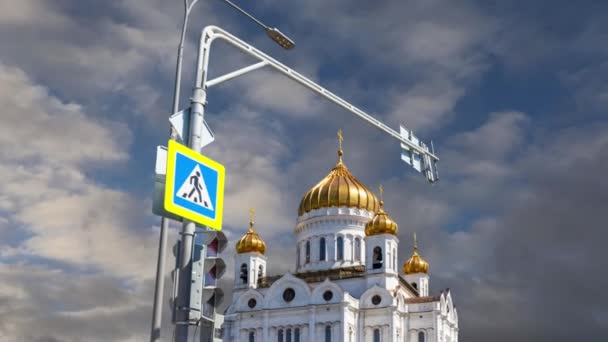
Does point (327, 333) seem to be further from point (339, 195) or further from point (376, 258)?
point (339, 195)

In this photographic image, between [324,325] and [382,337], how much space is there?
12.7 ft

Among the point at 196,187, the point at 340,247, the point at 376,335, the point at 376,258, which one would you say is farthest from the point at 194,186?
the point at 340,247

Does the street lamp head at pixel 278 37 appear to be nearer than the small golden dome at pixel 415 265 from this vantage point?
Yes

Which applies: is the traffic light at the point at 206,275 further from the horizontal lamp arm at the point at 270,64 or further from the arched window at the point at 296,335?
the arched window at the point at 296,335

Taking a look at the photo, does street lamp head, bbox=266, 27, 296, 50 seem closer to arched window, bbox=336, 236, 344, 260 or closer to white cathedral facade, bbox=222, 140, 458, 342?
white cathedral facade, bbox=222, 140, 458, 342

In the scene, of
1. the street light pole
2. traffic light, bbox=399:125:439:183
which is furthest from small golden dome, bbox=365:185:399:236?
the street light pole

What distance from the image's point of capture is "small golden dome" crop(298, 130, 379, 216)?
57.5 m

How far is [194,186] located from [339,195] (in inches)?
1831

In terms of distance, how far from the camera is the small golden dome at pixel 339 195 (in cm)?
5753

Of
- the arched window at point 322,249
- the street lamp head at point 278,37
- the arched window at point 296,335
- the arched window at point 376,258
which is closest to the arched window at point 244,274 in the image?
the arched window at point 322,249

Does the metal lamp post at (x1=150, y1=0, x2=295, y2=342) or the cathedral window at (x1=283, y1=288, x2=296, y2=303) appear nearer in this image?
the metal lamp post at (x1=150, y1=0, x2=295, y2=342)

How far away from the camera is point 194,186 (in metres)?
11.2

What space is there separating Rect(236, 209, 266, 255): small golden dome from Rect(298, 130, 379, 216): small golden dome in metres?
3.97

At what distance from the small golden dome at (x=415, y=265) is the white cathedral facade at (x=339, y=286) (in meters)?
0.10
